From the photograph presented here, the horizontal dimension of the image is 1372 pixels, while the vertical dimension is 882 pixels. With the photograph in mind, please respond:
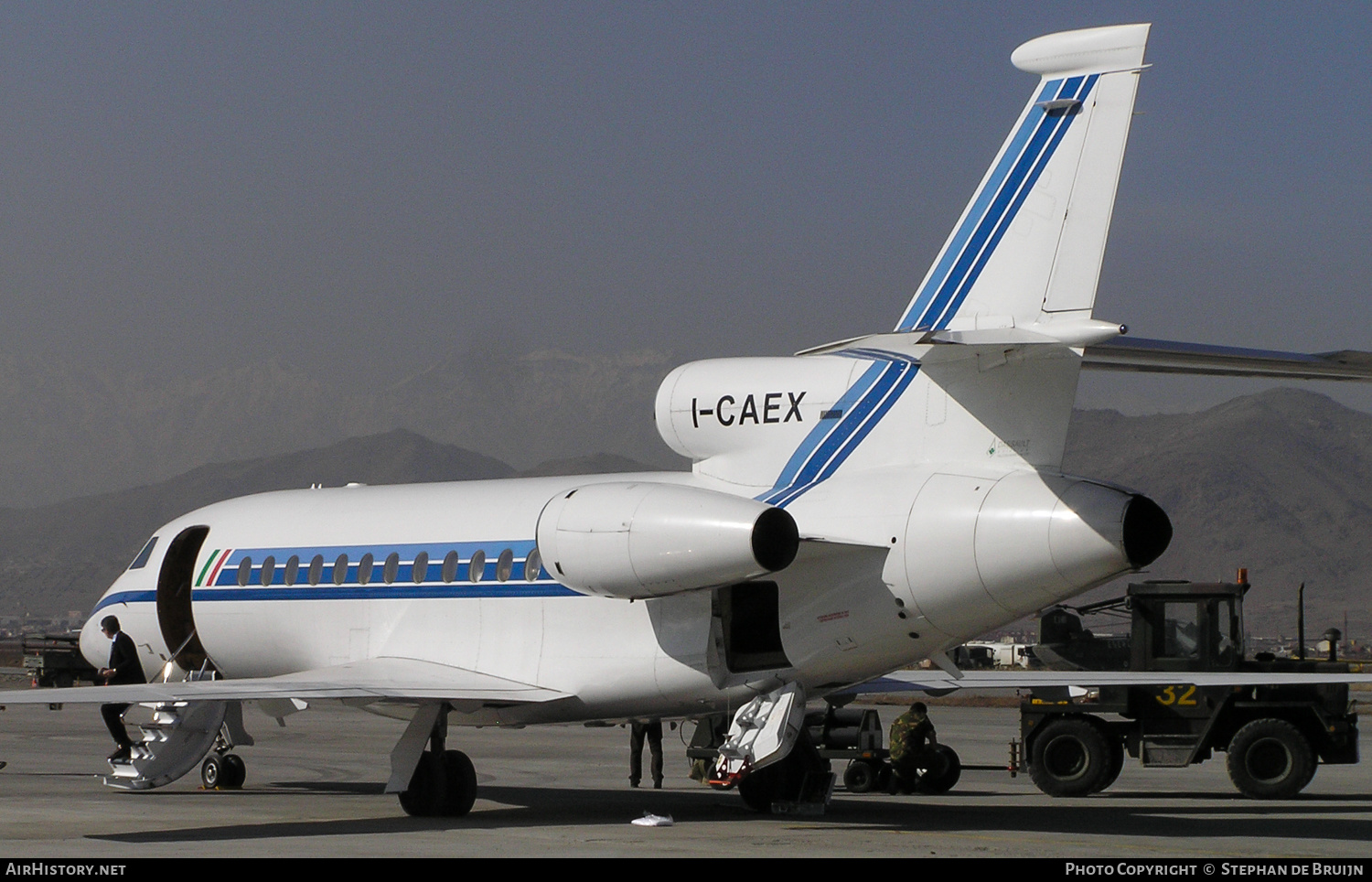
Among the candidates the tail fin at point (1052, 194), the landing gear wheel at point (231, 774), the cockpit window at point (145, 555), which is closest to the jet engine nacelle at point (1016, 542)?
the tail fin at point (1052, 194)

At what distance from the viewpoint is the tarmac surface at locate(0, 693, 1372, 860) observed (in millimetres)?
14281

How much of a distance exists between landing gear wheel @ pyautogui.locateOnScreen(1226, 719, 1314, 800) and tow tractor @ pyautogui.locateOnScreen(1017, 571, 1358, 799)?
0.04 feet

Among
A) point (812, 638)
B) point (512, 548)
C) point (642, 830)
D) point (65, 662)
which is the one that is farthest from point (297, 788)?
point (65, 662)

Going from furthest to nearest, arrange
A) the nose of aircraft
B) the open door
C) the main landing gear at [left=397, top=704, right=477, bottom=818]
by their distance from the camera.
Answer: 1. the nose of aircraft
2. the open door
3. the main landing gear at [left=397, top=704, right=477, bottom=818]

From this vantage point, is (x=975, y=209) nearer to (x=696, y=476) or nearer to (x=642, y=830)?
(x=696, y=476)

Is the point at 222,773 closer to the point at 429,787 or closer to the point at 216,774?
the point at 216,774

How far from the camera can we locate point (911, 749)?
70.3 feet

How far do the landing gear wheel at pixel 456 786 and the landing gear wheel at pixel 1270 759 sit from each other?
962 cm

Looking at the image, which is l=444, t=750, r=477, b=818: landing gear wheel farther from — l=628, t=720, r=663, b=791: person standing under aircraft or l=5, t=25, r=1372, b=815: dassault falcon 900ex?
l=628, t=720, r=663, b=791: person standing under aircraft

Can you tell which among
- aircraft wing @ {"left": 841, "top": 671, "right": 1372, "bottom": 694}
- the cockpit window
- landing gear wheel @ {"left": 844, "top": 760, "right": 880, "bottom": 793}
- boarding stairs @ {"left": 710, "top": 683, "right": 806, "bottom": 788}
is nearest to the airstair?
the cockpit window

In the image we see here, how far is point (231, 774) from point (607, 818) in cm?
610

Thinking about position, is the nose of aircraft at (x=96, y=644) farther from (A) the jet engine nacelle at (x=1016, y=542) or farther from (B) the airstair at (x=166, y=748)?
(A) the jet engine nacelle at (x=1016, y=542)

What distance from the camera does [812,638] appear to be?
625 inches
